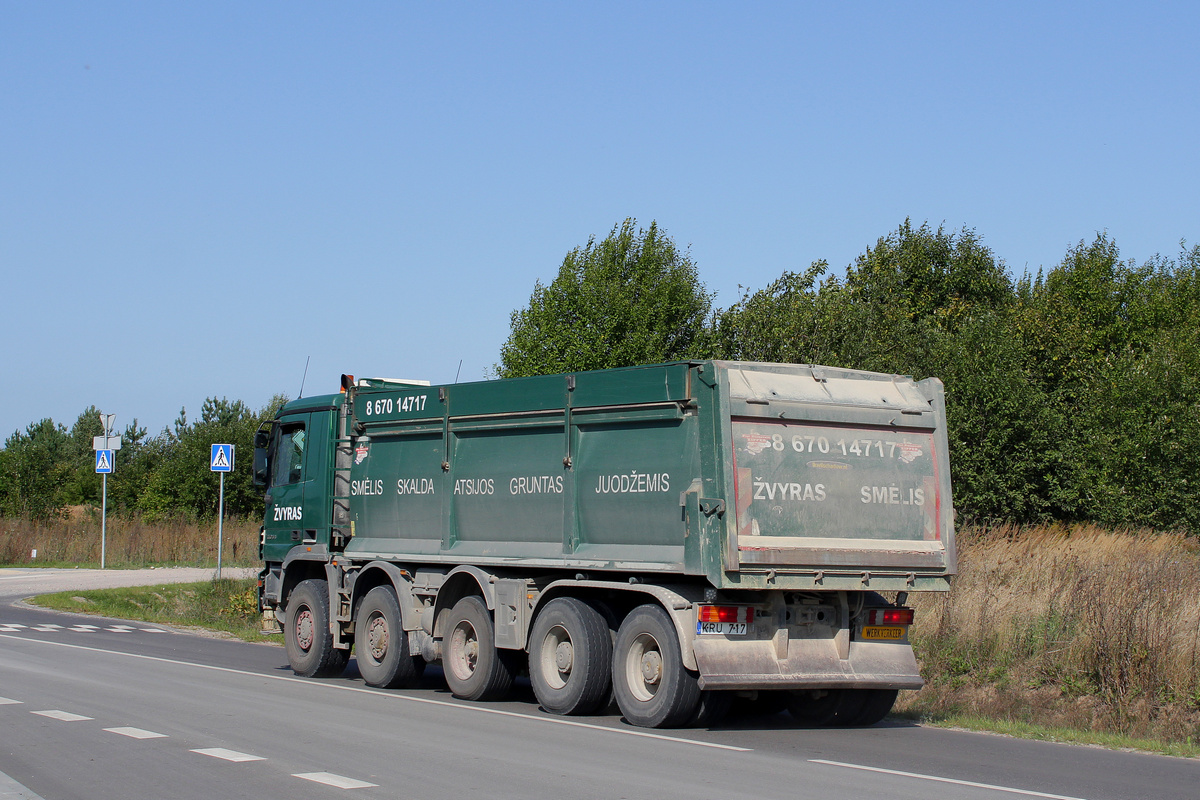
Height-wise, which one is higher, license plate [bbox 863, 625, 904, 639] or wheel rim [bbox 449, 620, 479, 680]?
license plate [bbox 863, 625, 904, 639]

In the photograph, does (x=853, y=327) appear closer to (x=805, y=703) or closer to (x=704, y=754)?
(x=805, y=703)

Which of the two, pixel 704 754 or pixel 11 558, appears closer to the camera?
pixel 704 754

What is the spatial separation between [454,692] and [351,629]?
7.58ft

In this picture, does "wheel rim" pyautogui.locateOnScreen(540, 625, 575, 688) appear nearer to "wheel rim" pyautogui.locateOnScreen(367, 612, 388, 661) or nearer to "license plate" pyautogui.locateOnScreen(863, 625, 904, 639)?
"license plate" pyautogui.locateOnScreen(863, 625, 904, 639)

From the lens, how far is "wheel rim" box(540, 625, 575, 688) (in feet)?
37.8

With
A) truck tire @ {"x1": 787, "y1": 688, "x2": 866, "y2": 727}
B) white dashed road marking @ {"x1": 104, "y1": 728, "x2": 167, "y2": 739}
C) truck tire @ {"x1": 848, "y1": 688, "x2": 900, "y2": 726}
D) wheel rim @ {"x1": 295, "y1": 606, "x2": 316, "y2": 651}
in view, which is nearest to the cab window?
wheel rim @ {"x1": 295, "y1": 606, "x2": 316, "y2": 651}

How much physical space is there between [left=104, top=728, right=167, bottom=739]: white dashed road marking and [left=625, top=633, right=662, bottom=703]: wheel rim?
3877mm

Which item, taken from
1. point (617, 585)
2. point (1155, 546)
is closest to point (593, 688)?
point (617, 585)

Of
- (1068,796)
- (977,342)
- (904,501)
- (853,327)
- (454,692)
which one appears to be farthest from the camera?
(853,327)

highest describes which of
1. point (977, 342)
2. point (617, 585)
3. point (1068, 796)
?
point (977, 342)

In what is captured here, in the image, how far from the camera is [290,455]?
53.3 ft

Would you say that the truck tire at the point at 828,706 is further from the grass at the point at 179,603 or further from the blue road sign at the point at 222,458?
the blue road sign at the point at 222,458

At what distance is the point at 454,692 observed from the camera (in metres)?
12.9

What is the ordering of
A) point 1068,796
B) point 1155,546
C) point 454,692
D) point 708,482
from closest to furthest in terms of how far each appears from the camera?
point 1068,796
point 708,482
point 454,692
point 1155,546
